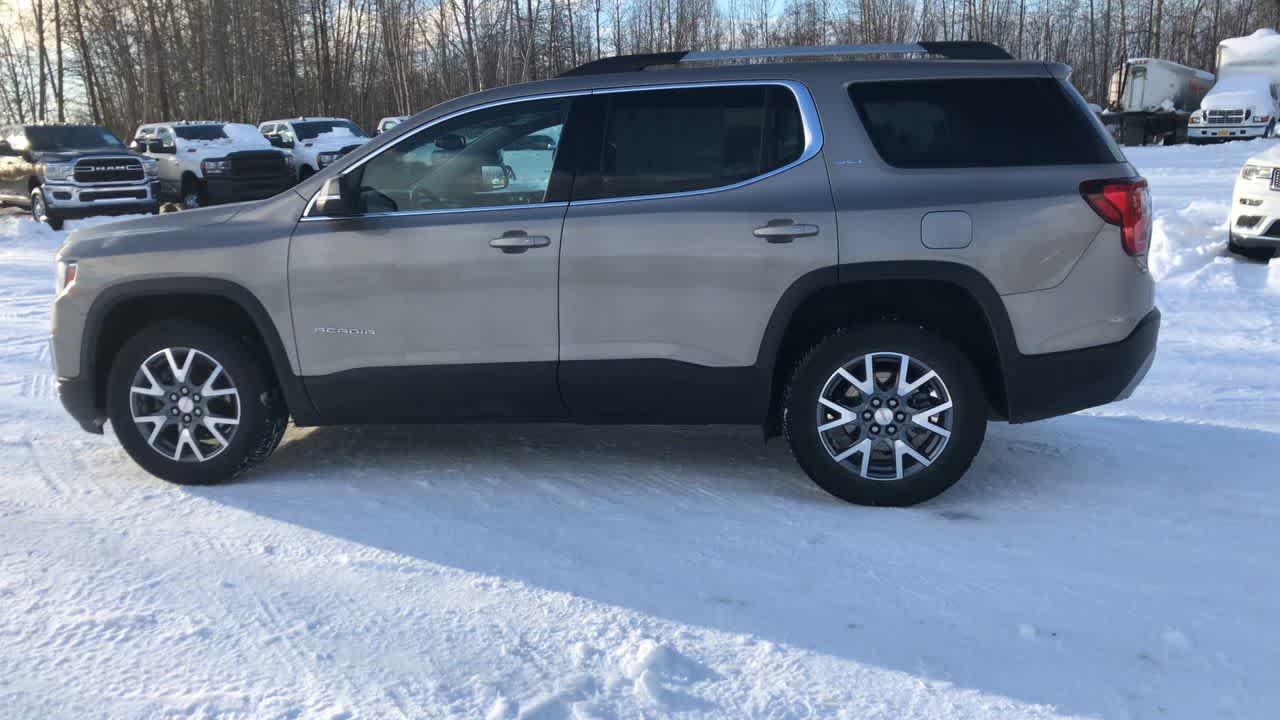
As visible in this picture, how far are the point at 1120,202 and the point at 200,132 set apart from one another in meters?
22.2

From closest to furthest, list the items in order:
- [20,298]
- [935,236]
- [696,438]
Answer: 1. [935,236]
2. [696,438]
3. [20,298]

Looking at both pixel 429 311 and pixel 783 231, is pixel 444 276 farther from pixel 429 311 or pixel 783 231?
pixel 783 231

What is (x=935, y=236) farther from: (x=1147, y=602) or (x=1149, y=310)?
(x=1147, y=602)

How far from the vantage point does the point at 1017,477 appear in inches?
199

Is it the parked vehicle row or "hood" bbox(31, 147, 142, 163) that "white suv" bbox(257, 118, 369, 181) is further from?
"hood" bbox(31, 147, 142, 163)

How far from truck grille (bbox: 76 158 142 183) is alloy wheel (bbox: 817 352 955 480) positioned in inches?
706

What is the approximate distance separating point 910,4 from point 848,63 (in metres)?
60.3

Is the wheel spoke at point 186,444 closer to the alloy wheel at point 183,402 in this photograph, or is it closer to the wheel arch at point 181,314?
the alloy wheel at point 183,402

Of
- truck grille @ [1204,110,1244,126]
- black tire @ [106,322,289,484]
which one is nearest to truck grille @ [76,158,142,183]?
black tire @ [106,322,289,484]

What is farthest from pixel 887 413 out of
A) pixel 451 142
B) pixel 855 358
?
pixel 451 142

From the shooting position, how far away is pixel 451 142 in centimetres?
476

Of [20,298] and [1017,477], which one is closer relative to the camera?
[1017,477]

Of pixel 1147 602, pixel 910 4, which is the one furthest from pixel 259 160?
pixel 910 4

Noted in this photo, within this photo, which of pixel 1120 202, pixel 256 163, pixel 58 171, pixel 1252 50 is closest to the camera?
pixel 1120 202
